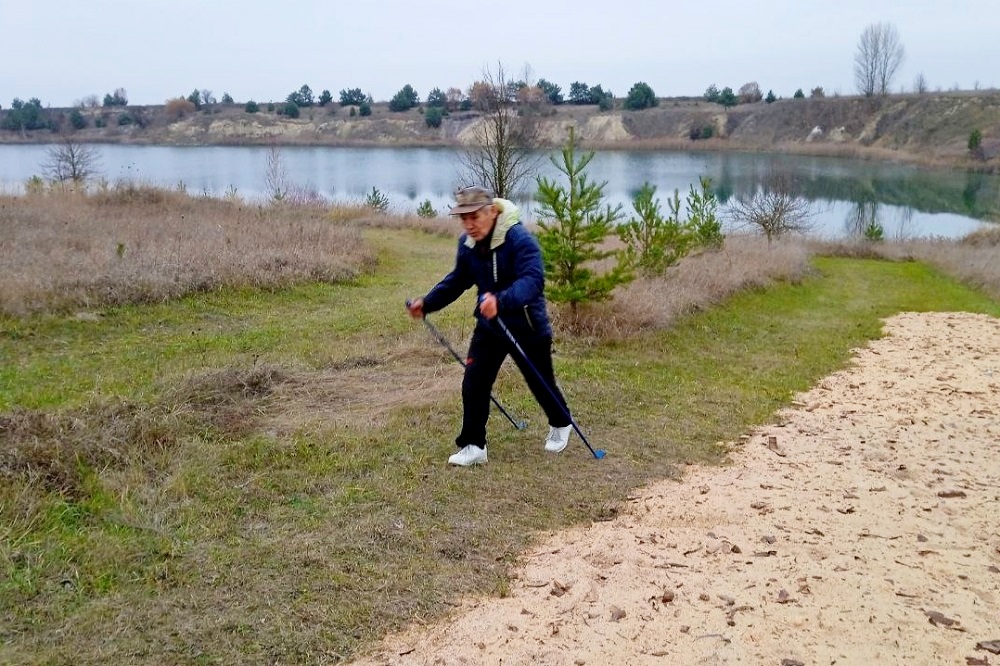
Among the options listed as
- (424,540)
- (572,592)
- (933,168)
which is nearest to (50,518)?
(424,540)

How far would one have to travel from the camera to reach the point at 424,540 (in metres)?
4.40

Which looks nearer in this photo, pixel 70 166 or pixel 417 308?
pixel 417 308

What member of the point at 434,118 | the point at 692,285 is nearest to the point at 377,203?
the point at 692,285

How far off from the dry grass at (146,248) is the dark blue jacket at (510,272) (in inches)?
263

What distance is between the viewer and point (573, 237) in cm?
993

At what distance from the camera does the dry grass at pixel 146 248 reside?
10.3 metres

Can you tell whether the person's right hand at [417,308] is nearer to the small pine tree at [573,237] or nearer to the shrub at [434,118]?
the small pine tree at [573,237]

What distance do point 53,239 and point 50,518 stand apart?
10.8 meters

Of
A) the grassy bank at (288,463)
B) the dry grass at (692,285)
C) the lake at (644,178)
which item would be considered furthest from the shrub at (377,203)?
the grassy bank at (288,463)

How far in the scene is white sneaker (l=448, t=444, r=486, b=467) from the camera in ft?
18.2

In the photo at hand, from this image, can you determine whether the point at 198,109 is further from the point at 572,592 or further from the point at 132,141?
the point at 572,592

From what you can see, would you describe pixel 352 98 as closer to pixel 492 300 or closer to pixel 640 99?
pixel 640 99

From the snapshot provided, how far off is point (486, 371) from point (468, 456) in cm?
64

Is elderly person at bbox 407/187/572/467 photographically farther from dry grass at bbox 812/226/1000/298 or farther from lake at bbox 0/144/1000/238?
lake at bbox 0/144/1000/238
